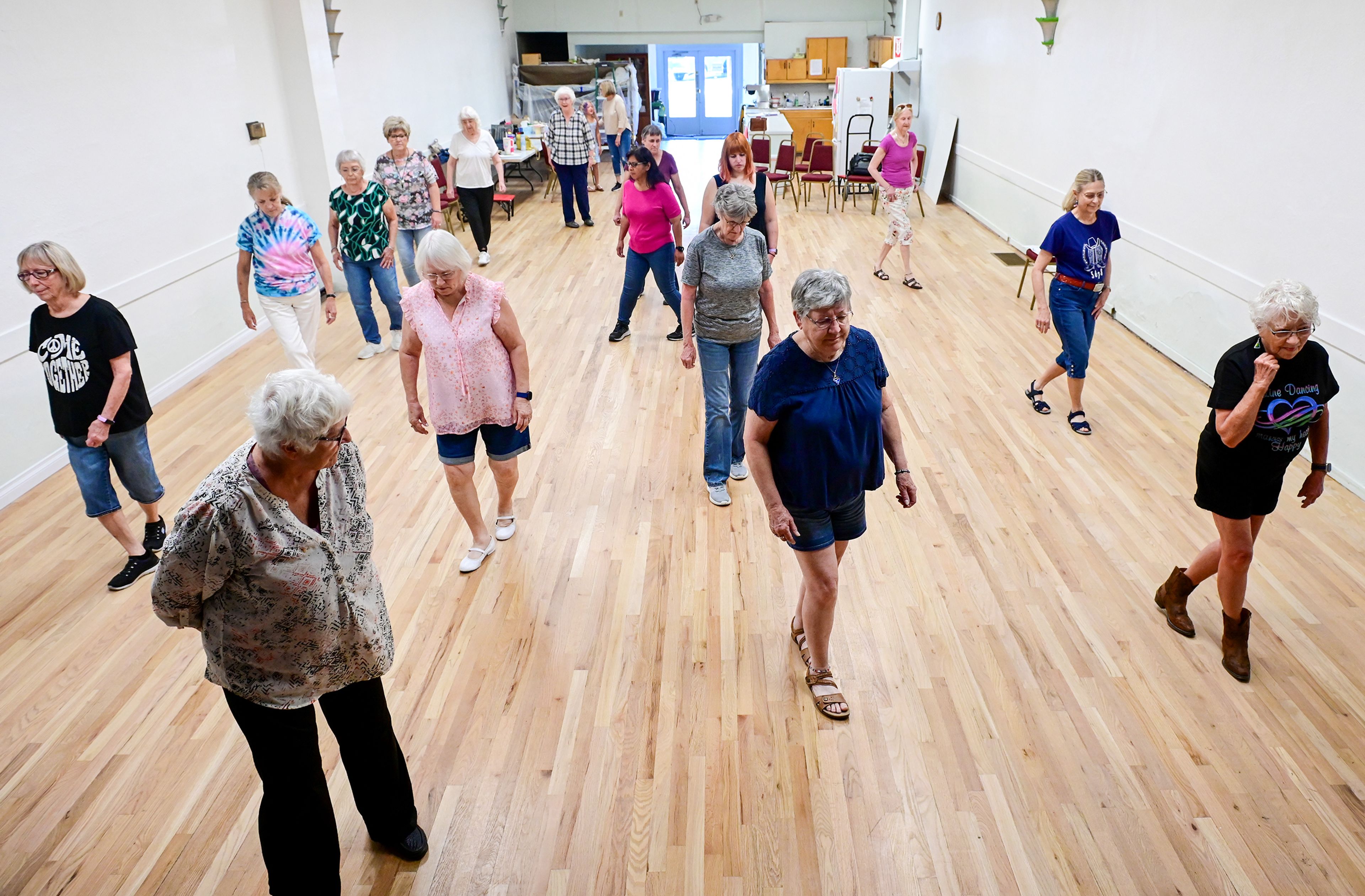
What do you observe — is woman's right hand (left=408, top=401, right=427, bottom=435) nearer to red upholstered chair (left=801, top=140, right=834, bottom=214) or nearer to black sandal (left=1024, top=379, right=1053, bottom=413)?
black sandal (left=1024, top=379, right=1053, bottom=413)

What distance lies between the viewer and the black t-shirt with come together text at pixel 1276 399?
9.11 feet

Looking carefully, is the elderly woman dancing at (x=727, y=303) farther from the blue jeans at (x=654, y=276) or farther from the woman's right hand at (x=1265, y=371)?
the blue jeans at (x=654, y=276)

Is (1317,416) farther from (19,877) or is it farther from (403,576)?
(19,877)

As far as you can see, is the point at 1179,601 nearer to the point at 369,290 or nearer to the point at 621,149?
the point at 369,290

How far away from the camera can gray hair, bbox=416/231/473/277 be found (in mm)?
3158

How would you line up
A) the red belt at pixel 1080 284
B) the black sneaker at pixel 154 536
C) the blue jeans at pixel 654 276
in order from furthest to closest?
the blue jeans at pixel 654 276
the red belt at pixel 1080 284
the black sneaker at pixel 154 536

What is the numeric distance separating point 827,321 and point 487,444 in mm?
1792

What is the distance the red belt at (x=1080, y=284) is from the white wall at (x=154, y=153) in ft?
18.7

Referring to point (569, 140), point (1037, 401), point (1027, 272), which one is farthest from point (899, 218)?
point (569, 140)

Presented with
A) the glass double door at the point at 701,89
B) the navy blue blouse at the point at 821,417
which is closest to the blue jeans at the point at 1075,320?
the navy blue blouse at the point at 821,417

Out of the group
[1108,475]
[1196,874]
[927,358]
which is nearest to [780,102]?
[927,358]

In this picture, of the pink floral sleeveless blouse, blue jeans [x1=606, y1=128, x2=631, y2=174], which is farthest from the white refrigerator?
the pink floral sleeveless blouse

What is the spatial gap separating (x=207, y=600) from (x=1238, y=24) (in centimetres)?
638

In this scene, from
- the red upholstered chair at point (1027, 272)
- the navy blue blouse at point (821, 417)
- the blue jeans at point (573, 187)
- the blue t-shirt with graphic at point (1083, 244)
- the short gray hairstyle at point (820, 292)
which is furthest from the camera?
the blue jeans at point (573, 187)
